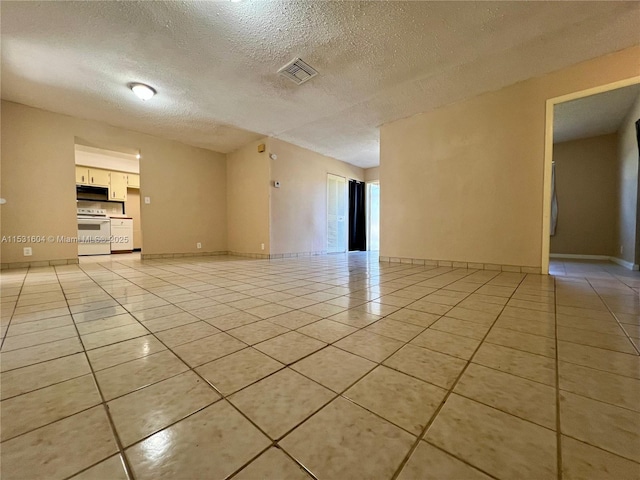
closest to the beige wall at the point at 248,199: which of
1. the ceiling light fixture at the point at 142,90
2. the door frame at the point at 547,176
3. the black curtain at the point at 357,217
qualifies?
the ceiling light fixture at the point at 142,90

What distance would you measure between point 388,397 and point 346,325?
64 cm

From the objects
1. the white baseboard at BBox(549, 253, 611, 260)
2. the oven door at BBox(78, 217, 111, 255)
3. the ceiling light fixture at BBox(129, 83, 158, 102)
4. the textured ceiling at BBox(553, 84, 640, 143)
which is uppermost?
the textured ceiling at BBox(553, 84, 640, 143)

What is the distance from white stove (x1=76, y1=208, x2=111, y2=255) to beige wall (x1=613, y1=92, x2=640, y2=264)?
10567 millimetres

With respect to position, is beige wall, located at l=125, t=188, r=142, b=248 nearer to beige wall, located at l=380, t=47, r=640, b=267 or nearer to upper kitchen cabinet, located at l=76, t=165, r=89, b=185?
upper kitchen cabinet, located at l=76, t=165, r=89, b=185

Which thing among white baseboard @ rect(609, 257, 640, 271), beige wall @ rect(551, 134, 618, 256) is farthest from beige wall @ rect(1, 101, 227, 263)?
beige wall @ rect(551, 134, 618, 256)

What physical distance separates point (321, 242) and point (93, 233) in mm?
5777

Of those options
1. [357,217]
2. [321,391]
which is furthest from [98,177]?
[321,391]

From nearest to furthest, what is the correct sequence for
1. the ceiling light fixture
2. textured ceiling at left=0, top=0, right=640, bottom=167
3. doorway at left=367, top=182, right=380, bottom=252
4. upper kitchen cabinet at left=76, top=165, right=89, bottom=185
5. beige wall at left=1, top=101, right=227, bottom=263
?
textured ceiling at left=0, top=0, right=640, bottom=167 → the ceiling light fixture → beige wall at left=1, top=101, right=227, bottom=263 → upper kitchen cabinet at left=76, top=165, right=89, bottom=185 → doorway at left=367, top=182, right=380, bottom=252

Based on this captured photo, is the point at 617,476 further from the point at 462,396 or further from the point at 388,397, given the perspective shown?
the point at 388,397

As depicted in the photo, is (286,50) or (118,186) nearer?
(286,50)

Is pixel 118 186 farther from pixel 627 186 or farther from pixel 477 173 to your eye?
pixel 627 186

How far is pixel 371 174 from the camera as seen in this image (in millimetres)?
7742

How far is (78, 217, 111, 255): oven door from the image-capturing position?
20.6ft

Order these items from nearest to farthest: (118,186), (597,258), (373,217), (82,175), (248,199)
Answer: (597,258) → (248,199) → (82,175) → (118,186) → (373,217)
